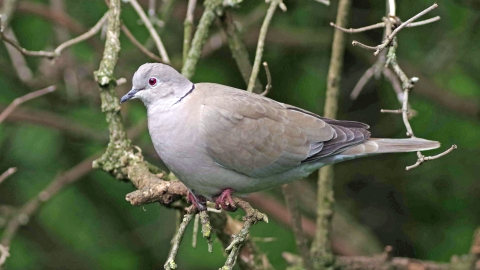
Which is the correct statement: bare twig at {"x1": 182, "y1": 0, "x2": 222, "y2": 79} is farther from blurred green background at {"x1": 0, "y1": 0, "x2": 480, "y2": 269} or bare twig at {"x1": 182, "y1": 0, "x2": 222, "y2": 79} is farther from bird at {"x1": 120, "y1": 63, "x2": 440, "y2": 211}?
blurred green background at {"x1": 0, "y1": 0, "x2": 480, "y2": 269}

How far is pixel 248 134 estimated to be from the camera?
283 cm

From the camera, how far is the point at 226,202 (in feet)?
8.86

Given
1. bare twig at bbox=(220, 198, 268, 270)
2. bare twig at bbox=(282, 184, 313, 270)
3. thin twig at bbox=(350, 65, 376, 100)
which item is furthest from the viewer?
thin twig at bbox=(350, 65, 376, 100)

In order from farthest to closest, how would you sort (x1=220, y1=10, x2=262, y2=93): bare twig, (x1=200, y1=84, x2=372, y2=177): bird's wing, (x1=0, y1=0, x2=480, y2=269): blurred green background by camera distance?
1. (x1=0, y1=0, x2=480, y2=269): blurred green background
2. (x1=220, y1=10, x2=262, y2=93): bare twig
3. (x1=200, y1=84, x2=372, y2=177): bird's wing

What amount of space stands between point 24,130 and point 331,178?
8.17ft

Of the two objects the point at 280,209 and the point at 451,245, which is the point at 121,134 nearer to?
the point at 280,209

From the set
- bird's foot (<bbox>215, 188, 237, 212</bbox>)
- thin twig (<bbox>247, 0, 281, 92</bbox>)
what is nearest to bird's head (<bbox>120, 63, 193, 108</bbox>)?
thin twig (<bbox>247, 0, 281, 92</bbox>)

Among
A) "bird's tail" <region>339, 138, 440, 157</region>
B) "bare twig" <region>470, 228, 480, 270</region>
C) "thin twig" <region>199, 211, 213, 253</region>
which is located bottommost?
"bare twig" <region>470, 228, 480, 270</region>

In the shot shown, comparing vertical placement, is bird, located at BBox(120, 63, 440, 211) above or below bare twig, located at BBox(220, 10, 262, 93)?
below

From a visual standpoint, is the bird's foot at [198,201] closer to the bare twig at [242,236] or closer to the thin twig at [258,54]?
the bare twig at [242,236]

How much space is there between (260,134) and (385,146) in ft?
2.14

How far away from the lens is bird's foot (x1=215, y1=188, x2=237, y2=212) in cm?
267

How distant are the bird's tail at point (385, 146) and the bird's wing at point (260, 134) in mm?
69

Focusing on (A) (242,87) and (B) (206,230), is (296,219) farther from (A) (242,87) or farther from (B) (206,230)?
(A) (242,87)
